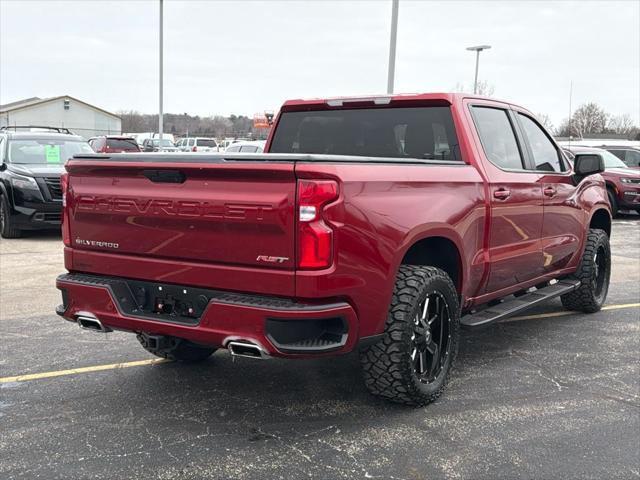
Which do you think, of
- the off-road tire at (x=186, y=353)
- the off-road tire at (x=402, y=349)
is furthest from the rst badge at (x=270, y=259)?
the off-road tire at (x=186, y=353)

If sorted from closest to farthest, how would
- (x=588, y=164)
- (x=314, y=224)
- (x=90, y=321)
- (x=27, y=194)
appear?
(x=314, y=224), (x=90, y=321), (x=588, y=164), (x=27, y=194)

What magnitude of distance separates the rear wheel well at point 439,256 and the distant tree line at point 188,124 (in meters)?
74.6

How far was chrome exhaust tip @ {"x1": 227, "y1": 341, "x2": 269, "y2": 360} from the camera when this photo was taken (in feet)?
10.9

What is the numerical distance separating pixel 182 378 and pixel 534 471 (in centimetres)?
233

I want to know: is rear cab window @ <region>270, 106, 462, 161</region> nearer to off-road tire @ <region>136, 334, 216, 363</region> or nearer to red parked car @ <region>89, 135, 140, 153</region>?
off-road tire @ <region>136, 334, 216, 363</region>

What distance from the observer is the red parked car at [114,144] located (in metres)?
23.4

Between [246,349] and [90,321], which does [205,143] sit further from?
[246,349]

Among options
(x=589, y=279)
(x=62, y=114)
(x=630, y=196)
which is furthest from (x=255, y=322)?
(x=62, y=114)

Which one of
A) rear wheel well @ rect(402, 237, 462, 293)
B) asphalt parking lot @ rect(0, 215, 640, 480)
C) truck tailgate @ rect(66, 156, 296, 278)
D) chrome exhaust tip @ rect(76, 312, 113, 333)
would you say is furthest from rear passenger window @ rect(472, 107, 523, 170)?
chrome exhaust tip @ rect(76, 312, 113, 333)

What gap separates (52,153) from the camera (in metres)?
12.1

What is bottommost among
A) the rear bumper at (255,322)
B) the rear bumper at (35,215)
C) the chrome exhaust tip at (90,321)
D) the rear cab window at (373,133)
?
the rear bumper at (35,215)

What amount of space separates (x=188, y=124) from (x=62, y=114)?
21.2 m

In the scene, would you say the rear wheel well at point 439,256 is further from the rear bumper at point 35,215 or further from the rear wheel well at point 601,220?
the rear bumper at point 35,215

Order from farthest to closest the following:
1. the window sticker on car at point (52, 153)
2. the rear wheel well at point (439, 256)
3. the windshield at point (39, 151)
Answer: the window sticker on car at point (52, 153), the windshield at point (39, 151), the rear wheel well at point (439, 256)
